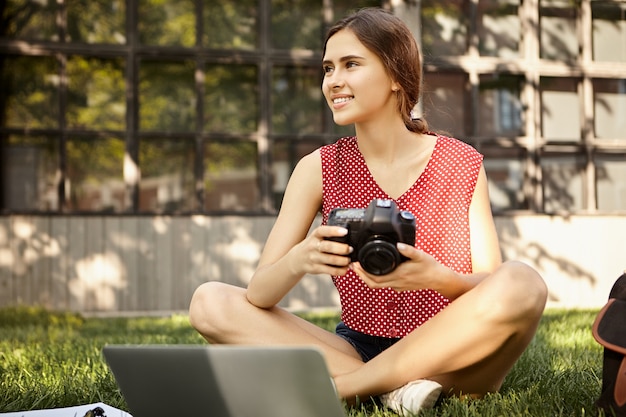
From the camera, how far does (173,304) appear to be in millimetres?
7496

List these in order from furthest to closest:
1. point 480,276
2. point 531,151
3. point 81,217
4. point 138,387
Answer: point 531,151 < point 81,217 < point 480,276 < point 138,387

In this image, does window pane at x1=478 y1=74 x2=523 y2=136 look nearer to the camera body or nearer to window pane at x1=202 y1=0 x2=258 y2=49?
window pane at x1=202 y1=0 x2=258 y2=49

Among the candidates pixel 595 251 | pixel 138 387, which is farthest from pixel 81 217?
pixel 138 387

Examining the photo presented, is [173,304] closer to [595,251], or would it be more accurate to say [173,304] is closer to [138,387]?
[595,251]

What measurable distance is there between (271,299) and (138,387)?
571 mm

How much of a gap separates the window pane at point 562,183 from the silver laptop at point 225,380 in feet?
21.6

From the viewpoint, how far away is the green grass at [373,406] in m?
2.27

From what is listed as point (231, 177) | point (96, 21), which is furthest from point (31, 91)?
point (231, 177)

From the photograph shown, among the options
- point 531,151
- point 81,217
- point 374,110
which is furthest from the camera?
point 531,151

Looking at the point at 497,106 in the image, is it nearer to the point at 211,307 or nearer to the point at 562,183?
the point at 562,183

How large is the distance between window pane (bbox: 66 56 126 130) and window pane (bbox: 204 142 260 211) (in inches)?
31.1

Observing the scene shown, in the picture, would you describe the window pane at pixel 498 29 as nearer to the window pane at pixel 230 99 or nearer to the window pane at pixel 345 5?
the window pane at pixel 345 5

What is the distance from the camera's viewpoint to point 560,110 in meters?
8.23

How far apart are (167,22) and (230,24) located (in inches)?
20.4
